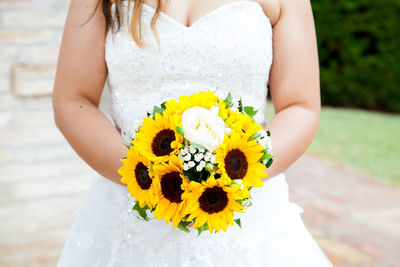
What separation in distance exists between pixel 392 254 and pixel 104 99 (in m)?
3.45

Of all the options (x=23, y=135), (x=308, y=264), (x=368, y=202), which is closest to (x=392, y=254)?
(x=368, y=202)

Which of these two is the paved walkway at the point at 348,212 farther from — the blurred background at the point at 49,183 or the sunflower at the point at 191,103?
the sunflower at the point at 191,103

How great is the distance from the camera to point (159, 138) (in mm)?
1332

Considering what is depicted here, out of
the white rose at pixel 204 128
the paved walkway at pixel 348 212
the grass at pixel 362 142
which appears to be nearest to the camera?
the white rose at pixel 204 128

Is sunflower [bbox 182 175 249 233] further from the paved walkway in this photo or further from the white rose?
the paved walkway

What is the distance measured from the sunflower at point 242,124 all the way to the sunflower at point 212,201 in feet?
0.47

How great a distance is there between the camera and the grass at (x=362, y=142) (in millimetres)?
7467

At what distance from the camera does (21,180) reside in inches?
172

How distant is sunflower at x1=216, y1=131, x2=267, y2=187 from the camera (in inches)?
50.5

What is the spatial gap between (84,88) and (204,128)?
0.57m

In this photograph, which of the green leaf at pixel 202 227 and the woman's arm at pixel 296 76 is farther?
the woman's arm at pixel 296 76

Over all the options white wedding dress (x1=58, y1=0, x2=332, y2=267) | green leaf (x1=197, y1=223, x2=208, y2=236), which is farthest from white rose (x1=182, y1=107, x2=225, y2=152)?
white wedding dress (x1=58, y1=0, x2=332, y2=267)

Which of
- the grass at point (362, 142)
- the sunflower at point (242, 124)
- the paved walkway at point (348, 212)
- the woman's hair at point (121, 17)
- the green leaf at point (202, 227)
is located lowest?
the grass at point (362, 142)

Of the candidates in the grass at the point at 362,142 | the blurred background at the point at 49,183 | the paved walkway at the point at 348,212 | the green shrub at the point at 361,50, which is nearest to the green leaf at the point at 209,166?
the blurred background at the point at 49,183
